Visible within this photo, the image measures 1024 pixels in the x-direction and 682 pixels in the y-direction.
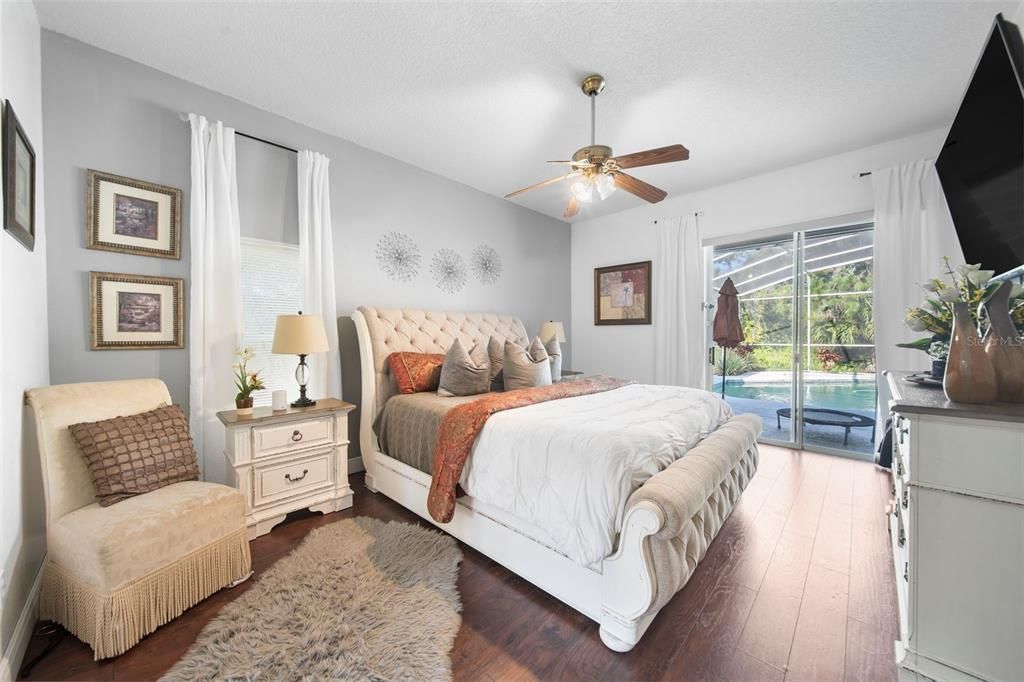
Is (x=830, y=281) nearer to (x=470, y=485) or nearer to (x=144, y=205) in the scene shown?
(x=470, y=485)

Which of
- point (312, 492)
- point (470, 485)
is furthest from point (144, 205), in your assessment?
point (470, 485)

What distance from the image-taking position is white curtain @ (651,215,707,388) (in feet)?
14.3

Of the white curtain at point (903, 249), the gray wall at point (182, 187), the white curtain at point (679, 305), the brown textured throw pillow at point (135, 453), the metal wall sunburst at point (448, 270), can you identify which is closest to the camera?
the brown textured throw pillow at point (135, 453)

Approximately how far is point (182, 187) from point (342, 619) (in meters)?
2.73

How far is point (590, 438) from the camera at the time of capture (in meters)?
1.66

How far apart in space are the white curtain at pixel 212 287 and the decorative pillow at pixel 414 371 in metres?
1.04

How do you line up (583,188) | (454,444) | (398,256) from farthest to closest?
(398,256) → (583,188) → (454,444)

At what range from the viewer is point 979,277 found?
1.48 m

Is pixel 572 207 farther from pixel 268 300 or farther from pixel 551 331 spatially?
pixel 268 300

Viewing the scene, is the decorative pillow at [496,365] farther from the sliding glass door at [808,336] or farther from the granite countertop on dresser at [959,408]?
the sliding glass door at [808,336]

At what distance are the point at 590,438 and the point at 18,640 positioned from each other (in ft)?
7.31

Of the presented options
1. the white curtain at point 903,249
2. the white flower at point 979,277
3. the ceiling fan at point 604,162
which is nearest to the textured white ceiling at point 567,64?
the ceiling fan at point 604,162

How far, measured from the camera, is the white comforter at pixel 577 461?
1.50 m

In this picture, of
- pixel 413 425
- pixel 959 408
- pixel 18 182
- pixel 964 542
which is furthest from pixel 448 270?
pixel 964 542
